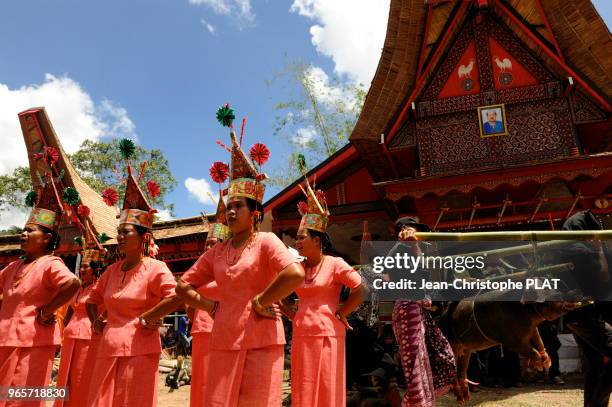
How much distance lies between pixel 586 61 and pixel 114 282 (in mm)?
9230

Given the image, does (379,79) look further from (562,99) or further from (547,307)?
(547,307)

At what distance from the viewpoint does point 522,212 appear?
30.6 ft

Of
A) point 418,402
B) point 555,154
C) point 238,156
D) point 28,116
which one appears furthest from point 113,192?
point 28,116

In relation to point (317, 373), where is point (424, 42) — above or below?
above

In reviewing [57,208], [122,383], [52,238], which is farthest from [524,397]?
[57,208]

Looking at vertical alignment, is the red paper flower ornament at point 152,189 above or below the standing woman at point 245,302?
above

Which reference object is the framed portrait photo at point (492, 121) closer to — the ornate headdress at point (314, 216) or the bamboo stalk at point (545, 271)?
the ornate headdress at point (314, 216)

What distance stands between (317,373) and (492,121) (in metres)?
6.95

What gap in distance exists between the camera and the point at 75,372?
15.2 feet

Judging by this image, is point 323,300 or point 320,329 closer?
point 320,329

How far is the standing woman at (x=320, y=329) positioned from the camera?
388cm

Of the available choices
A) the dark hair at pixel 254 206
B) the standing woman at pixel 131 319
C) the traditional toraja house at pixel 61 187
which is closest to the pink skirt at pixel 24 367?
the standing woman at pixel 131 319

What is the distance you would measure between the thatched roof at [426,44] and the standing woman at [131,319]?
21.0 feet

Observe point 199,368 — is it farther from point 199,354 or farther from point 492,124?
point 492,124
